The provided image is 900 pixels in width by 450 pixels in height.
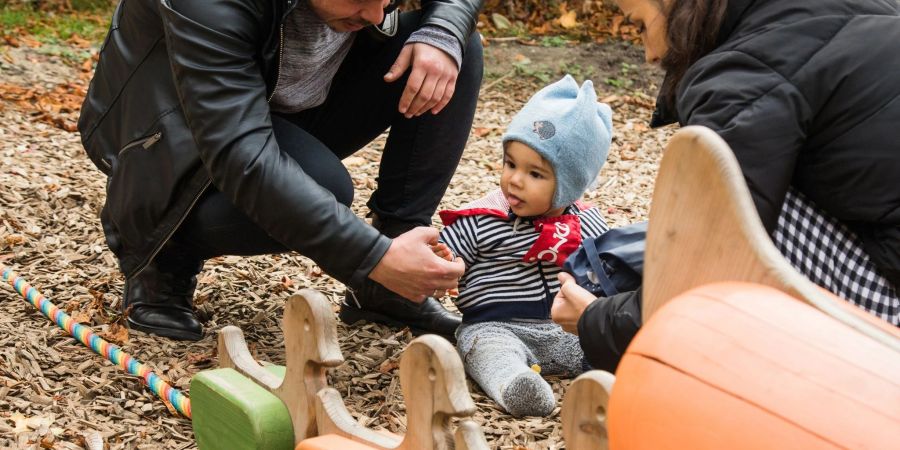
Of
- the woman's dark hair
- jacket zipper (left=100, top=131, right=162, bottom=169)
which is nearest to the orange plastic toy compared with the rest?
the woman's dark hair

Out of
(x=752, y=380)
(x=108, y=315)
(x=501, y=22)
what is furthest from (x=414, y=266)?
(x=501, y=22)

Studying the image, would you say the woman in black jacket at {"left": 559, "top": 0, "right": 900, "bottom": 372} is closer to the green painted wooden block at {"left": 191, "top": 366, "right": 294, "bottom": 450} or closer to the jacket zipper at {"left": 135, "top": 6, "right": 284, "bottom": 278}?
the green painted wooden block at {"left": 191, "top": 366, "right": 294, "bottom": 450}

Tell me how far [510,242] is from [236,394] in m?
1.03

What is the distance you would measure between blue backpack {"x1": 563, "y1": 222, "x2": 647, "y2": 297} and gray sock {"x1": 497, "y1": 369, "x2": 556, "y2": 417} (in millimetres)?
272

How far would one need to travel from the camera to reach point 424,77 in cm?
280

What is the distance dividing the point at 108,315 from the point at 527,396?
1372 millimetres

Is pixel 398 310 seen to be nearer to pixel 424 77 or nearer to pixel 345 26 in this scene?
pixel 424 77

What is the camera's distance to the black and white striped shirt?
2.87 meters

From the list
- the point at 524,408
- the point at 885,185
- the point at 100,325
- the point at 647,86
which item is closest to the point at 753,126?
the point at 885,185

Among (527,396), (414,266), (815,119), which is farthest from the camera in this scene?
(527,396)

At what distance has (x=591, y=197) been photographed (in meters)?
4.85

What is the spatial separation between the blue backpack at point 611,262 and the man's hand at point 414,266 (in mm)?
354

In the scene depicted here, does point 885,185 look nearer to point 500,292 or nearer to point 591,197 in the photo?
point 500,292

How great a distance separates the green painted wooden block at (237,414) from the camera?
205 centimetres
